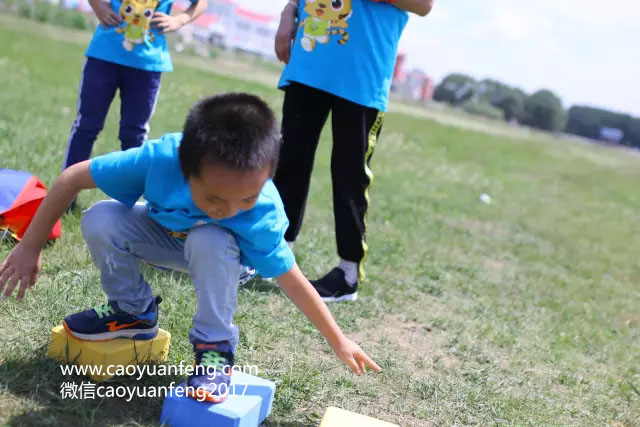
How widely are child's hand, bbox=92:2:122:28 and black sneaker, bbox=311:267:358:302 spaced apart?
5.12ft

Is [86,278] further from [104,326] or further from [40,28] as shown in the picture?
[40,28]

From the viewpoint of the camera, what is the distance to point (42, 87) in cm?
760

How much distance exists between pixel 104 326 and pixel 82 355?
0.10 meters

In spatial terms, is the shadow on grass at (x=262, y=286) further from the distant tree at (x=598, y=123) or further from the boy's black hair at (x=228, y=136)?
the distant tree at (x=598, y=123)

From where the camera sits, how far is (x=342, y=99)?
2865 millimetres

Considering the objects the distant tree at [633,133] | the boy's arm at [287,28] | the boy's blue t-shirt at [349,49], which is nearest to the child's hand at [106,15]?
the boy's arm at [287,28]

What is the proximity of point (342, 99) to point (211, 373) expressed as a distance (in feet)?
4.91

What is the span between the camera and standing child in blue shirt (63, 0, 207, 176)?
319 cm

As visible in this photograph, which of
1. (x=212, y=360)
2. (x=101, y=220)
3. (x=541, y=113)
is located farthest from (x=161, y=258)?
(x=541, y=113)

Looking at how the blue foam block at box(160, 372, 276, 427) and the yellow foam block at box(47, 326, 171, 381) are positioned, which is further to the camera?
the yellow foam block at box(47, 326, 171, 381)

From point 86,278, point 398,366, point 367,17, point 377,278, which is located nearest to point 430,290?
point 377,278

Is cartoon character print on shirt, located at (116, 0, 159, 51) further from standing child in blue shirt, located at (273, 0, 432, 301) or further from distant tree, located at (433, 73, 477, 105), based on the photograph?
distant tree, located at (433, 73, 477, 105)

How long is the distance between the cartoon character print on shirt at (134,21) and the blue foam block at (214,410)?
2.00m

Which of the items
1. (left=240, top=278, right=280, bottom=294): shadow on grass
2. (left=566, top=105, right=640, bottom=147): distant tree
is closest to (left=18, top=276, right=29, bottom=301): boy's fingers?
(left=240, top=278, right=280, bottom=294): shadow on grass
